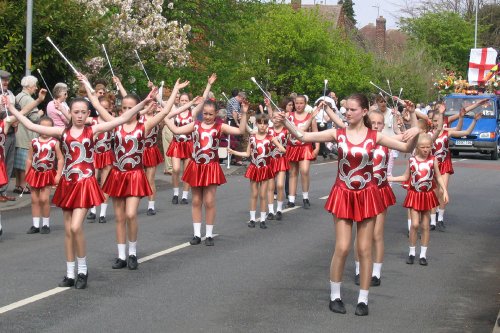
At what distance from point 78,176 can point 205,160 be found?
3.16 meters

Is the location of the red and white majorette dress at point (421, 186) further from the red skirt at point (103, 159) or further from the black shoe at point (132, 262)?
the red skirt at point (103, 159)

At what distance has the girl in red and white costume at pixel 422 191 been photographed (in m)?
12.1

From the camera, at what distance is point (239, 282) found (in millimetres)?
10484

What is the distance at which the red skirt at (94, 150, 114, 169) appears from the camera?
1530 cm

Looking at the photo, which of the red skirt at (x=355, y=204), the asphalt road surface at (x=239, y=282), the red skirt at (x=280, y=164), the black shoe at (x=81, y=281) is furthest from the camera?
the red skirt at (x=280, y=164)

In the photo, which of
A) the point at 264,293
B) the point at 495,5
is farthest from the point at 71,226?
the point at 495,5

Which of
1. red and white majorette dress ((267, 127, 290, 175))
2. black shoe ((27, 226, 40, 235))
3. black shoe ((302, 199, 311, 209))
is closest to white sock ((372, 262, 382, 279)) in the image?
red and white majorette dress ((267, 127, 290, 175))

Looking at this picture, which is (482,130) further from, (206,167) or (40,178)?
(40,178)

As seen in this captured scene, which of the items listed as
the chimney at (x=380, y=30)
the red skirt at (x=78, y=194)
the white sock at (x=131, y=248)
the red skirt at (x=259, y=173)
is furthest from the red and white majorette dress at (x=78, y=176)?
the chimney at (x=380, y=30)

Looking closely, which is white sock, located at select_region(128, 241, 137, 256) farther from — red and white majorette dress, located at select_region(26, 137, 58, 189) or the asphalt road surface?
red and white majorette dress, located at select_region(26, 137, 58, 189)

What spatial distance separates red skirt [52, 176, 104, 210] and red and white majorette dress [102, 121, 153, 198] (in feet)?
3.32

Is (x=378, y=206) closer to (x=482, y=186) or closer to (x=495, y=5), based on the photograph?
(x=482, y=186)

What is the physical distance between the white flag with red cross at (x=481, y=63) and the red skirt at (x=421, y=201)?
6.67 m

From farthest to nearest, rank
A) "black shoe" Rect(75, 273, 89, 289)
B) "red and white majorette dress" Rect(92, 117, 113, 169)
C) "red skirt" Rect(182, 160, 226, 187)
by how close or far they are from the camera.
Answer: "red and white majorette dress" Rect(92, 117, 113, 169)
"red skirt" Rect(182, 160, 226, 187)
"black shoe" Rect(75, 273, 89, 289)
